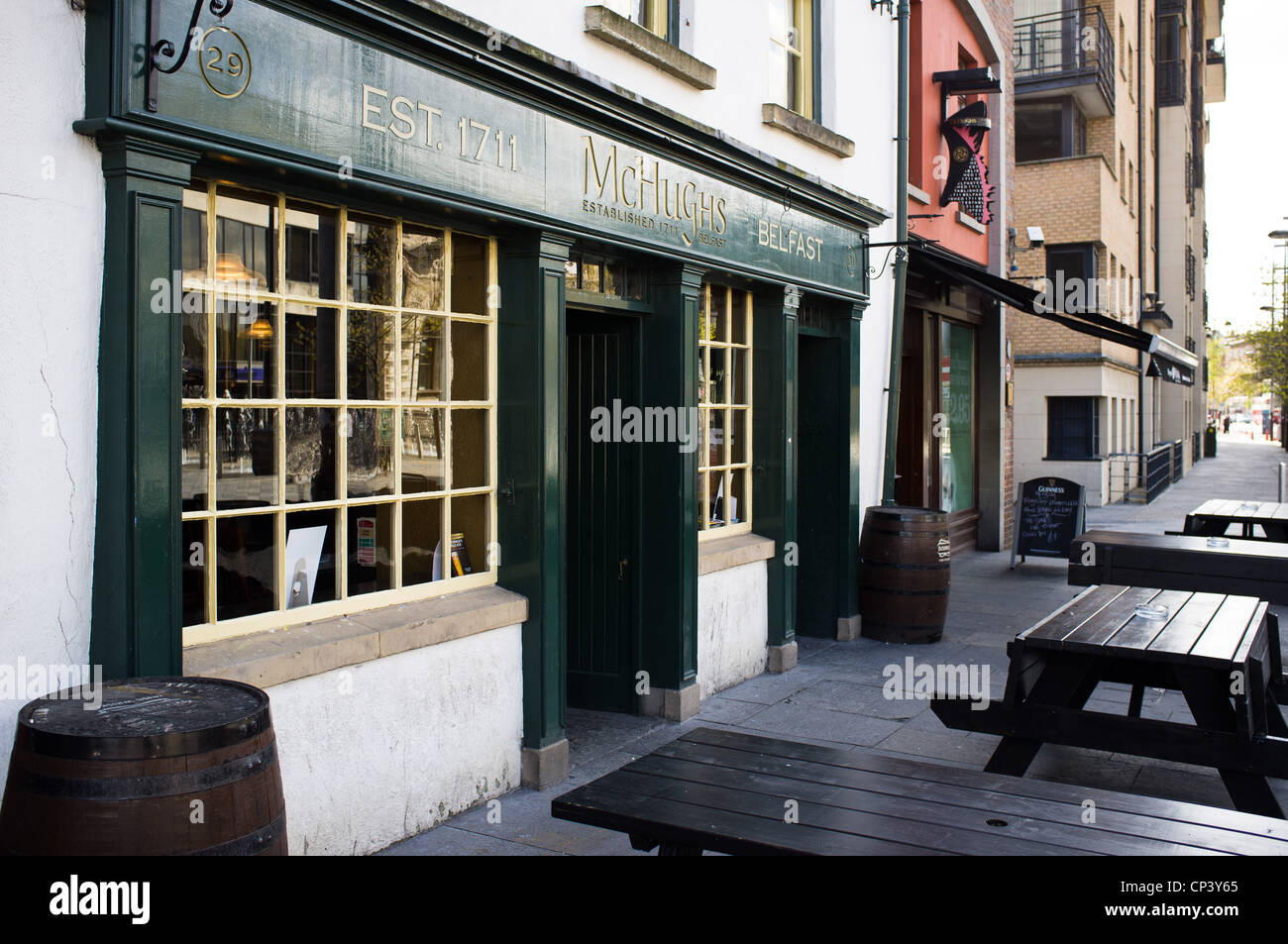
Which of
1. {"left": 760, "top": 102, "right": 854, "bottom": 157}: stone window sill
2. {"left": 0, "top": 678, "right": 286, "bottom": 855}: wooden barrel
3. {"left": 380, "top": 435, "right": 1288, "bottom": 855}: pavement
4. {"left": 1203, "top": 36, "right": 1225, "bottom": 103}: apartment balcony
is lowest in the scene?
{"left": 380, "top": 435, "right": 1288, "bottom": 855}: pavement

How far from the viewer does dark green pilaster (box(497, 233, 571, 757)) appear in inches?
211

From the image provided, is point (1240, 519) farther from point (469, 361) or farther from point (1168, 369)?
point (469, 361)

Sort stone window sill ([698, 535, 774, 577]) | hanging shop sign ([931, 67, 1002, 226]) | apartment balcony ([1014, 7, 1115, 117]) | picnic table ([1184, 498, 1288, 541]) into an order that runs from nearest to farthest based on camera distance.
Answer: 1. stone window sill ([698, 535, 774, 577])
2. picnic table ([1184, 498, 1288, 541])
3. hanging shop sign ([931, 67, 1002, 226])
4. apartment balcony ([1014, 7, 1115, 117])

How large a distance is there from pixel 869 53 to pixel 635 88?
3830mm

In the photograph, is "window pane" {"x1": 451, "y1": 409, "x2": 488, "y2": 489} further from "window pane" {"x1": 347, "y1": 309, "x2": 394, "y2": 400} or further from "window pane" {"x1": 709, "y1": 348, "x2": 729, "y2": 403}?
"window pane" {"x1": 709, "y1": 348, "x2": 729, "y2": 403}

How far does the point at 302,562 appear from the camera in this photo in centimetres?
444

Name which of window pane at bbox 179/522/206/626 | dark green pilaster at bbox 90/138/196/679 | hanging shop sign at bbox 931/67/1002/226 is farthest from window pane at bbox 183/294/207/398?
hanging shop sign at bbox 931/67/1002/226

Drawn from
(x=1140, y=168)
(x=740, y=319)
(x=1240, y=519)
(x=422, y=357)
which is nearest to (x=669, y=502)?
(x=740, y=319)

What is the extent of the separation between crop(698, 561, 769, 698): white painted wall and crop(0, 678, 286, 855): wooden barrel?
4338 mm

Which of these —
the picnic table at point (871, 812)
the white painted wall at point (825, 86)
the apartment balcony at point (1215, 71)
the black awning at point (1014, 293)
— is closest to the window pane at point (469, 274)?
the white painted wall at point (825, 86)

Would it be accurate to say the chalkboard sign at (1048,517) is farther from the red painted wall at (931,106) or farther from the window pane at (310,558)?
the window pane at (310,558)

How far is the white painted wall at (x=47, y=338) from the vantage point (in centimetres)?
325

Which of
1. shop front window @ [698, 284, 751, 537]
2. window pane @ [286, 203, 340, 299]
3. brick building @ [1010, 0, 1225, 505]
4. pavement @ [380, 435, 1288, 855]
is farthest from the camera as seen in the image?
brick building @ [1010, 0, 1225, 505]

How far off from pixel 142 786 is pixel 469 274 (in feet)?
10.5
